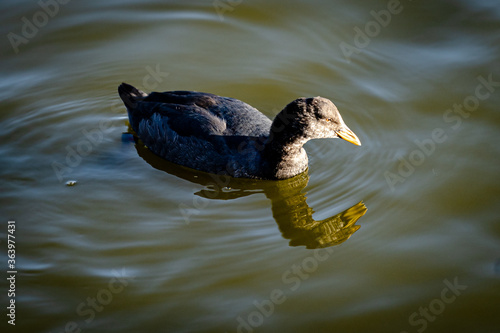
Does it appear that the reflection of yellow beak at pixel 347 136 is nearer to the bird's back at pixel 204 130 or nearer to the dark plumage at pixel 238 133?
the dark plumage at pixel 238 133

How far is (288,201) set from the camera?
664cm

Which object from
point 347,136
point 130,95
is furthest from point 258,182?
point 130,95

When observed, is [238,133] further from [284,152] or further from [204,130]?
[284,152]

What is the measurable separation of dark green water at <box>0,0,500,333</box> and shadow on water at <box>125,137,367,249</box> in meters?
0.02

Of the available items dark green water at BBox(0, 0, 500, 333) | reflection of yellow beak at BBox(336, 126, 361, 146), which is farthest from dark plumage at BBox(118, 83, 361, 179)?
dark green water at BBox(0, 0, 500, 333)

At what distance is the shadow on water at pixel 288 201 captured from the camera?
6062 millimetres

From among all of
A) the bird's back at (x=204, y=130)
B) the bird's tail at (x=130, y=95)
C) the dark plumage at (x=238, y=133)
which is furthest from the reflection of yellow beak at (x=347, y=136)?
the bird's tail at (x=130, y=95)

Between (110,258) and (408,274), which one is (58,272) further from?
(408,274)

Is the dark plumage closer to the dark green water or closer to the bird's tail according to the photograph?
the dark green water

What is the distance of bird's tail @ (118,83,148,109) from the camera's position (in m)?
7.59

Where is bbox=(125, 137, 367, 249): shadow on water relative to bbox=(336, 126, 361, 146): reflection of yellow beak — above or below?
below

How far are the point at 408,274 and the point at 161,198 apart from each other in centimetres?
270

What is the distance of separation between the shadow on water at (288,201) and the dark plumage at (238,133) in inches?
3.7

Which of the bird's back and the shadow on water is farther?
the bird's back
